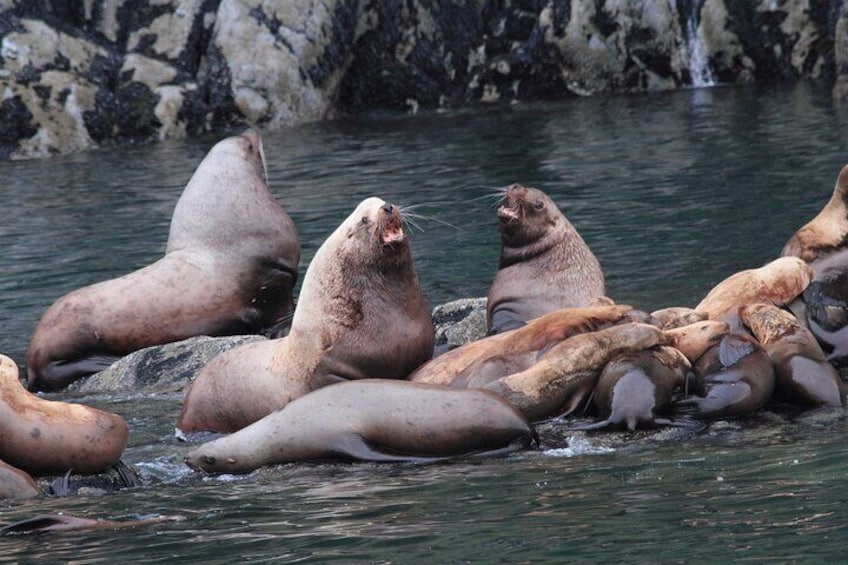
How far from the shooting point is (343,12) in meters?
26.8

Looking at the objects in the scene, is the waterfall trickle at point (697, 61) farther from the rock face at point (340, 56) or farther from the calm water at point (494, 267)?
the calm water at point (494, 267)

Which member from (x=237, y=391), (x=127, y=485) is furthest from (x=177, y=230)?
(x=127, y=485)

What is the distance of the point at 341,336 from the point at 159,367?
235cm

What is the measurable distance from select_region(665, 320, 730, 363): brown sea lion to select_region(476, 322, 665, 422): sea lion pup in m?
0.31

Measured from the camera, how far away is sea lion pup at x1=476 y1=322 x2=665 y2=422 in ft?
27.1

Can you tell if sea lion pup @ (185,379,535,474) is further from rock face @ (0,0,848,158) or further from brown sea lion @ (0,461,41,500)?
rock face @ (0,0,848,158)

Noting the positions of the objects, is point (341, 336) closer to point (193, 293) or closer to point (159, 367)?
point (159, 367)

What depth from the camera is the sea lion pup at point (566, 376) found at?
325 inches

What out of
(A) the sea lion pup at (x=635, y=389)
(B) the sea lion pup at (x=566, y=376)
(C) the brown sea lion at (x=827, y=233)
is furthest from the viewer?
(C) the brown sea lion at (x=827, y=233)

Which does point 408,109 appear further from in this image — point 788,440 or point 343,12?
point 788,440

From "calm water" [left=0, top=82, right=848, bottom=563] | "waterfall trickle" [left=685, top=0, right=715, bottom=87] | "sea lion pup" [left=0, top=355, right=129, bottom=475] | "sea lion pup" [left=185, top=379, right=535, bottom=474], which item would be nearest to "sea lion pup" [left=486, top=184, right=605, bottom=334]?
"calm water" [left=0, top=82, right=848, bottom=563]

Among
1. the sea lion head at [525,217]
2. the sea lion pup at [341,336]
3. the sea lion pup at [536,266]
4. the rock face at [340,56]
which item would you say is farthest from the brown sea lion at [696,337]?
the rock face at [340,56]

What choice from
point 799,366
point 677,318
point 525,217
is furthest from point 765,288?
point 525,217

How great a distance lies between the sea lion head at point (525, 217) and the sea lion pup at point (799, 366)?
2.67m
